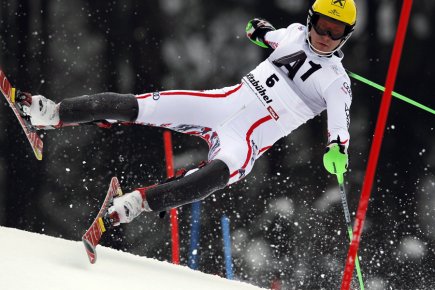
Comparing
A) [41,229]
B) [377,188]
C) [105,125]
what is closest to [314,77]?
[105,125]

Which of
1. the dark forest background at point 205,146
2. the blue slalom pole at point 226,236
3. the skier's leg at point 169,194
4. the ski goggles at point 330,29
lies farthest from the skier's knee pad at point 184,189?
the blue slalom pole at point 226,236

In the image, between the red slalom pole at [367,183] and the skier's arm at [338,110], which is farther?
the red slalom pole at [367,183]

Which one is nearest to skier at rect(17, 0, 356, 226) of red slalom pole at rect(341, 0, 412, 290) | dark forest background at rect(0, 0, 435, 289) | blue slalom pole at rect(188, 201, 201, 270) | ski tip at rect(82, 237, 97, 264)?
ski tip at rect(82, 237, 97, 264)

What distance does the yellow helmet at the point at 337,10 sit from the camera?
4.68 m

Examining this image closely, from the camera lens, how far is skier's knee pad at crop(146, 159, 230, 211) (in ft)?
14.5

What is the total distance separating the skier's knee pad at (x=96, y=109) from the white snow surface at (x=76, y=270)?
59cm

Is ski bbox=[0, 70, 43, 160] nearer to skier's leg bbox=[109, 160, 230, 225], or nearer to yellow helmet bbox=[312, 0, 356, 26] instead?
skier's leg bbox=[109, 160, 230, 225]

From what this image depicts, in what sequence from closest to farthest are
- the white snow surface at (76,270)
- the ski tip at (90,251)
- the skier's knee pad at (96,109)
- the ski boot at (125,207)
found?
1. the white snow surface at (76,270)
2. the ski tip at (90,251)
3. the ski boot at (125,207)
4. the skier's knee pad at (96,109)

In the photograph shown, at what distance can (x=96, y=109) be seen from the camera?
14.7ft

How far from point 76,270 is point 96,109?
863 mm

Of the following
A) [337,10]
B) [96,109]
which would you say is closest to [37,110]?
[96,109]

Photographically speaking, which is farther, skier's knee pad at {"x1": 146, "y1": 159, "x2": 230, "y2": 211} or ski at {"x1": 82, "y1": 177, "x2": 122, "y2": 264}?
skier's knee pad at {"x1": 146, "y1": 159, "x2": 230, "y2": 211}

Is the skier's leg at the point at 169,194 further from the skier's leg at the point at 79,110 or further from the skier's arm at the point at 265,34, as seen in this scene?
the skier's arm at the point at 265,34

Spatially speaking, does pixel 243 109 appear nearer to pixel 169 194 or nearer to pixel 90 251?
pixel 169 194
